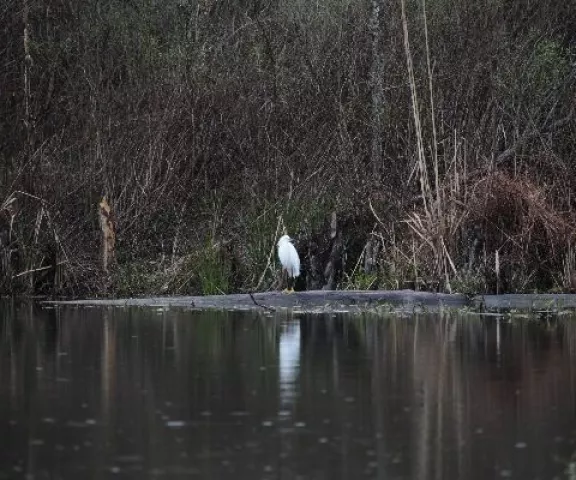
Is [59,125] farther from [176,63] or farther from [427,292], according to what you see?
[427,292]

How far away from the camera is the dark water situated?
28.8ft

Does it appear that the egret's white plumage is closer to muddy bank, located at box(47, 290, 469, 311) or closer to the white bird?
the white bird

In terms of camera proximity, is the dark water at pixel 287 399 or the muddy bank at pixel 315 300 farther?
the muddy bank at pixel 315 300

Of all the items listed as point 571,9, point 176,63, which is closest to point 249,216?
point 176,63

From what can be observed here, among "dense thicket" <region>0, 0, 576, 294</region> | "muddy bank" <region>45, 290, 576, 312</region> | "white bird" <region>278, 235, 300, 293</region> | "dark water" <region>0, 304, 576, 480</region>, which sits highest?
"dense thicket" <region>0, 0, 576, 294</region>

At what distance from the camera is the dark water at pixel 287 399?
8781 millimetres

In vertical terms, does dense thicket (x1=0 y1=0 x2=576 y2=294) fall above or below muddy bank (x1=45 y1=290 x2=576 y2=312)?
above

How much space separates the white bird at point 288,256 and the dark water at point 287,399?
7.45 feet

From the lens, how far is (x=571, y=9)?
26500 mm

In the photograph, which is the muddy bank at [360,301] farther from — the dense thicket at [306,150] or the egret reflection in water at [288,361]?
the egret reflection in water at [288,361]

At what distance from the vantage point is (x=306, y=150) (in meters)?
23.7

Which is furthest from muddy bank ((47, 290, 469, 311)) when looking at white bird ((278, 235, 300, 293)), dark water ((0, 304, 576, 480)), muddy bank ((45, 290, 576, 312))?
dark water ((0, 304, 576, 480))

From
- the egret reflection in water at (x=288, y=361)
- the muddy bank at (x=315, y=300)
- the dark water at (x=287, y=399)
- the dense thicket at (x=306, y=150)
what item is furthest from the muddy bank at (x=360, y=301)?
the egret reflection in water at (x=288, y=361)

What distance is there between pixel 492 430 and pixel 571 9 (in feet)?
57.8
